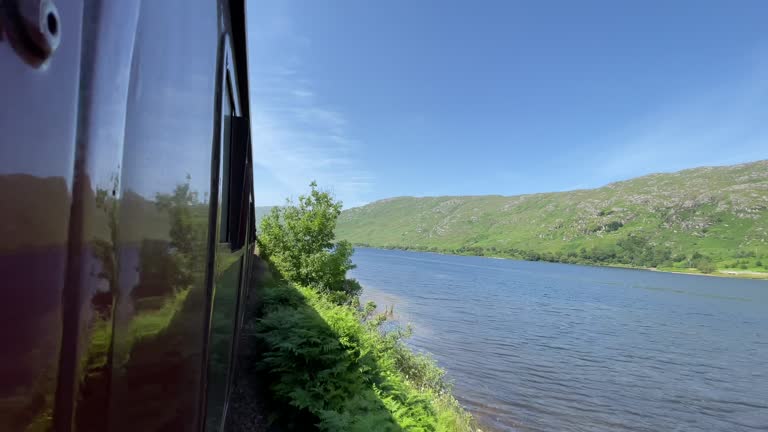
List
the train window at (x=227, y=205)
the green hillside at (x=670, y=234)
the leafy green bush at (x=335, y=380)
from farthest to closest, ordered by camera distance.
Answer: the green hillside at (x=670, y=234), the leafy green bush at (x=335, y=380), the train window at (x=227, y=205)

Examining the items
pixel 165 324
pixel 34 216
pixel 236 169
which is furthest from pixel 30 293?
pixel 236 169

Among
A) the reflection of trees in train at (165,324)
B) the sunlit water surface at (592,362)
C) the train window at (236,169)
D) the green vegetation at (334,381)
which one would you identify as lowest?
the sunlit water surface at (592,362)

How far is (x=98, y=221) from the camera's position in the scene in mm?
656

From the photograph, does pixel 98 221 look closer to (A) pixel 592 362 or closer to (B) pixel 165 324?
(B) pixel 165 324

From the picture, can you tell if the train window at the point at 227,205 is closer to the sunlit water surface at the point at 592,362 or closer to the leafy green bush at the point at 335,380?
the leafy green bush at the point at 335,380

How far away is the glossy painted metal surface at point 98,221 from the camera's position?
506 millimetres

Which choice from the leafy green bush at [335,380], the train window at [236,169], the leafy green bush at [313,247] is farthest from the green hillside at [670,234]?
the train window at [236,169]

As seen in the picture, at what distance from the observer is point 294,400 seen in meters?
6.51

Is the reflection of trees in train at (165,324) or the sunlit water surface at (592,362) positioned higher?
the reflection of trees in train at (165,324)

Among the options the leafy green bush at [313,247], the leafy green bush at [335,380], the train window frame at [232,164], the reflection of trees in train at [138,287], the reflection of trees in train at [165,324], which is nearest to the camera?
the reflection of trees in train at [138,287]

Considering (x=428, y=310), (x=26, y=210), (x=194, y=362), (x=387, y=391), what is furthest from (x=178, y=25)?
(x=428, y=310)

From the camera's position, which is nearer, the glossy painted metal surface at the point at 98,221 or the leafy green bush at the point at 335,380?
the glossy painted metal surface at the point at 98,221

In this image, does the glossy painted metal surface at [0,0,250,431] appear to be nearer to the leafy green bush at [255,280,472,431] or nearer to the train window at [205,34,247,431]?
the train window at [205,34,247,431]

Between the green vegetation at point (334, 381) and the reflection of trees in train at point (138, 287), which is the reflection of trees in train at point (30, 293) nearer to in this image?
the reflection of trees in train at point (138, 287)
